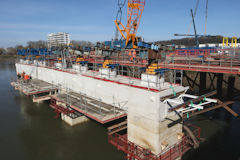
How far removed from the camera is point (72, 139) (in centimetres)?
1786

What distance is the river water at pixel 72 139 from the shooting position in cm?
1545

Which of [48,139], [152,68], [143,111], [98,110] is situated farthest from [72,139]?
[152,68]

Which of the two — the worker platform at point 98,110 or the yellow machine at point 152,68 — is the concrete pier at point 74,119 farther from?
the yellow machine at point 152,68

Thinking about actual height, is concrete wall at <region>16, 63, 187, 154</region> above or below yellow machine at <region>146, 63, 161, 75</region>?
below

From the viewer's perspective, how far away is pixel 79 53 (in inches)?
931

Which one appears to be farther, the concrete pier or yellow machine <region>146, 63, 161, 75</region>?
the concrete pier

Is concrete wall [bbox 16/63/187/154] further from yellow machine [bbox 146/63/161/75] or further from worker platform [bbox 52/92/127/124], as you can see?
yellow machine [bbox 146/63/161/75]

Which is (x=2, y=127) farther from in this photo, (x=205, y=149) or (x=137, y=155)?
(x=205, y=149)

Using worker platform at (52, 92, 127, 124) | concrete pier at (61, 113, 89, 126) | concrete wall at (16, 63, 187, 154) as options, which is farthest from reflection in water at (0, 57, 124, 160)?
concrete wall at (16, 63, 187, 154)

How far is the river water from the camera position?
15.4 m

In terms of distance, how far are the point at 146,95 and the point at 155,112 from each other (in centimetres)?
130

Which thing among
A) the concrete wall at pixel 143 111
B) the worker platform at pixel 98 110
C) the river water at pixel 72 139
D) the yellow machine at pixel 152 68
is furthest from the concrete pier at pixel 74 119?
the yellow machine at pixel 152 68

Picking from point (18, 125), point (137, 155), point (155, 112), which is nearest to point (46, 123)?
point (18, 125)

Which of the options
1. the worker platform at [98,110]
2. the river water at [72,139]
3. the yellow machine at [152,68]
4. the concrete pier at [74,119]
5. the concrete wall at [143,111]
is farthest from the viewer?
the concrete pier at [74,119]
